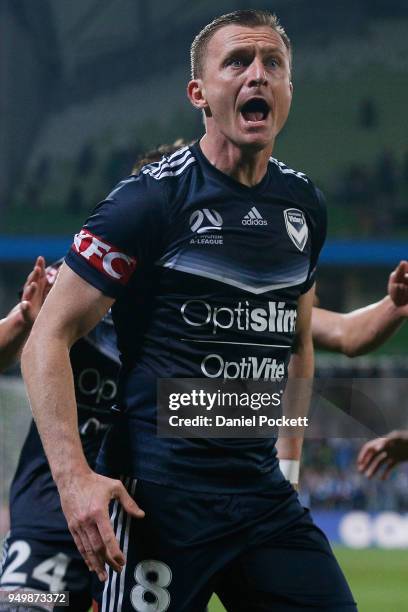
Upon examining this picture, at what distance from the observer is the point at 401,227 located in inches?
963

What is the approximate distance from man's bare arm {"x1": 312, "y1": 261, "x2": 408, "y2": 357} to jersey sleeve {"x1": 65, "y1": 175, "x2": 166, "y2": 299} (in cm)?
117

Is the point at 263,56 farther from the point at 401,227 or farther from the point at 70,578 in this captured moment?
the point at 401,227

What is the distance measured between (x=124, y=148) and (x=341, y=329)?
2360cm

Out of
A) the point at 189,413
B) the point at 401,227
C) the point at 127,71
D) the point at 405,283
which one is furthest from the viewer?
the point at 127,71

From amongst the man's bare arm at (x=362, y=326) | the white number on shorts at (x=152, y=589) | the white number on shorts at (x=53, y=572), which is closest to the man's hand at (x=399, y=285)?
the man's bare arm at (x=362, y=326)

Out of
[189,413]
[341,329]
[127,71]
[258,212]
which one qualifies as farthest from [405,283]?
[127,71]

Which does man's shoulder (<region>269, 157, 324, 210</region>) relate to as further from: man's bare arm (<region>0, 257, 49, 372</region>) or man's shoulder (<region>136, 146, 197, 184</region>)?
man's bare arm (<region>0, 257, 49, 372</region>)

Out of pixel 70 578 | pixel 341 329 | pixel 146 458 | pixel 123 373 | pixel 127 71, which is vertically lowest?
pixel 70 578

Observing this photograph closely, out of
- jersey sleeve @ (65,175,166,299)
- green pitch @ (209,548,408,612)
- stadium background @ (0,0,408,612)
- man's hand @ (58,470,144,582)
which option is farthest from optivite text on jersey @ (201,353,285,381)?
stadium background @ (0,0,408,612)

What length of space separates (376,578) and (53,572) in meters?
8.92

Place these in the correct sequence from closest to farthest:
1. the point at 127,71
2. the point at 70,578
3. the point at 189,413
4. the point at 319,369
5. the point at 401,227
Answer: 1. the point at 189,413
2. the point at 70,578
3. the point at 319,369
4. the point at 401,227
5. the point at 127,71

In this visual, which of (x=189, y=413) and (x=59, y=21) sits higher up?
(x=59, y=21)

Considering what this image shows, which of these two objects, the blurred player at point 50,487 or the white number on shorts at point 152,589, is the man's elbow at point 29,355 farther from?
the blurred player at point 50,487

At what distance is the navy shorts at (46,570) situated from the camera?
404 cm
